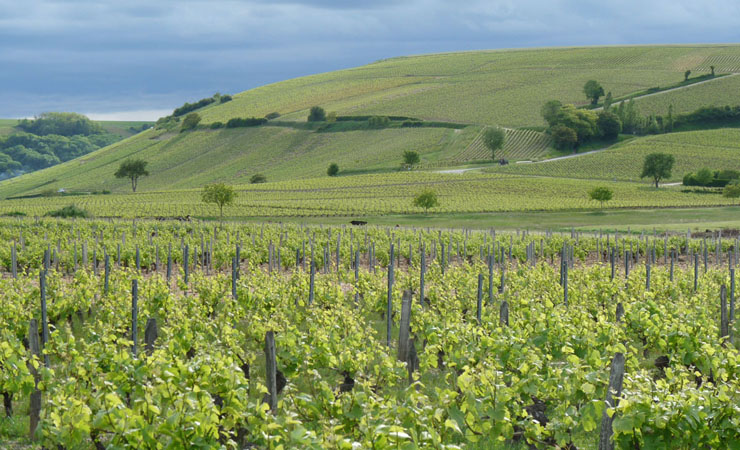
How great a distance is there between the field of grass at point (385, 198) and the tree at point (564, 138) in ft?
78.3

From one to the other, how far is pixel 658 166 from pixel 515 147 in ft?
109

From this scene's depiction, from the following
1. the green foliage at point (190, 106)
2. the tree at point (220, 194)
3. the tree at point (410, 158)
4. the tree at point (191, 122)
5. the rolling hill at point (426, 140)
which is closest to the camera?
the tree at point (220, 194)

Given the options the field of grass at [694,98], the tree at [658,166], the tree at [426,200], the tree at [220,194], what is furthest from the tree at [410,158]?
the tree at [220,194]

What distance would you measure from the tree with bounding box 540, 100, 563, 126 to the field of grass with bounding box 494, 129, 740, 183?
14300 mm

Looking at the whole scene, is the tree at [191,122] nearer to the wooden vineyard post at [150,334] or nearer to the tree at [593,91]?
the tree at [593,91]

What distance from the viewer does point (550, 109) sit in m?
123

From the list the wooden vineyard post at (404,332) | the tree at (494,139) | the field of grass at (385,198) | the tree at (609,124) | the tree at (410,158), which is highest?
the tree at (609,124)

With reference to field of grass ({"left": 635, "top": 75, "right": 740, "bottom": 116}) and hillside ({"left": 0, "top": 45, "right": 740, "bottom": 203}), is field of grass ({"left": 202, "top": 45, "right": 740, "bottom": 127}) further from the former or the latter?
field of grass ({"left": 635, "top": 75, "right": 740, "bottom": 116})

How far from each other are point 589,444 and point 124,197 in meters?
85.7

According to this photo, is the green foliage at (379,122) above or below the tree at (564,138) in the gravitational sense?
above

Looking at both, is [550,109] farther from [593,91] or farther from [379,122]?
[379,122]

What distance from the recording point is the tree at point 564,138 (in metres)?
111

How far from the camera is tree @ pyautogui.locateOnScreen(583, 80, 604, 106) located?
132 metres

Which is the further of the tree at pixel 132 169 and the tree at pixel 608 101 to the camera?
the tree at pixel 608 101
